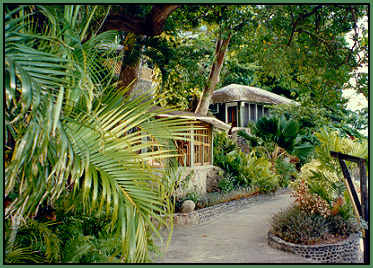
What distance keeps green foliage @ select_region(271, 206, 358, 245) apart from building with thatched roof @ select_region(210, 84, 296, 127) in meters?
12.7

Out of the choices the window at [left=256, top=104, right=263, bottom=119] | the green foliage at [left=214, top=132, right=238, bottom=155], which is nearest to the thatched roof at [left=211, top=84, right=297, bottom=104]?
→ the window at [left=256, top=104, right=263, bottom=119]

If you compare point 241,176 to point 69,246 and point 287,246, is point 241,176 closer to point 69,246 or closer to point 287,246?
point 287,246

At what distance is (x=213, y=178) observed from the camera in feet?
42.7

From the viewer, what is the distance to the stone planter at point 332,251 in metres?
6.43

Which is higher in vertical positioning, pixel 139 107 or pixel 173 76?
pixel 173 76

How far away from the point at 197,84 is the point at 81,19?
8.81m

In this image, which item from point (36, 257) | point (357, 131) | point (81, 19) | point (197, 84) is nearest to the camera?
point (81, 19)

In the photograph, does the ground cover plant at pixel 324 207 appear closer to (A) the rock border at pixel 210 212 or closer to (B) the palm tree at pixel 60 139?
(A) the rock border at pixel 210 212

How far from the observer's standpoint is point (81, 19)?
3.51m

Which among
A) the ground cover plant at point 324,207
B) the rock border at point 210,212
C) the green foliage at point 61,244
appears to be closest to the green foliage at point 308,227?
the ground cover plant at point 324,207

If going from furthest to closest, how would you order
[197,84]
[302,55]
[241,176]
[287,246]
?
[241,176] → [197,84] → [302,55] → [287,246]

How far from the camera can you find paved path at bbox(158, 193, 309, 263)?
6.50 m

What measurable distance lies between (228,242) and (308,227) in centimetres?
190

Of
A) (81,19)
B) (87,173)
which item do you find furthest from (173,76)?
Result: (87,173)
